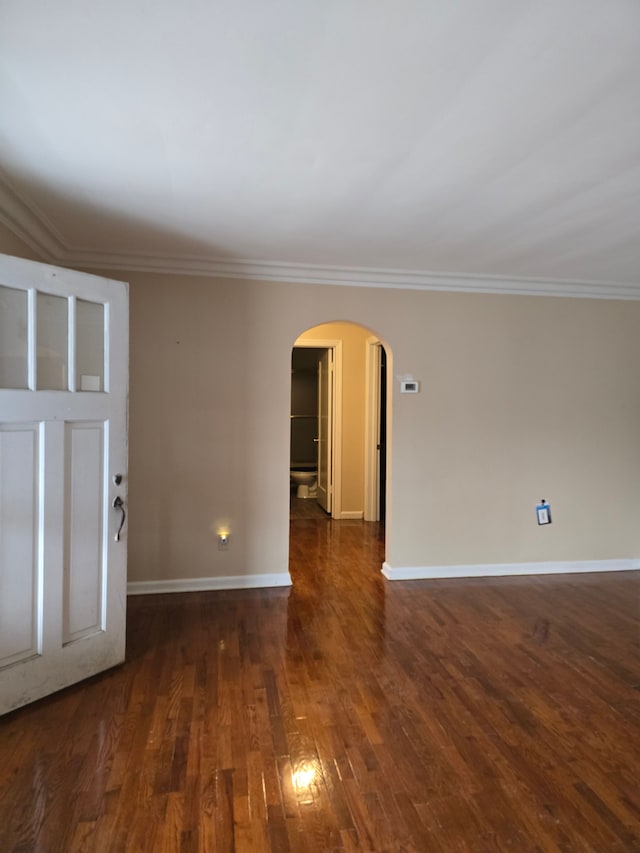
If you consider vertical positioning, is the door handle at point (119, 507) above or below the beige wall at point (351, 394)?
below

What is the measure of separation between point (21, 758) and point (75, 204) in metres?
2.72

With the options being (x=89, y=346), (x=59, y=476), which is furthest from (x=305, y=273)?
(x=59, y=476)

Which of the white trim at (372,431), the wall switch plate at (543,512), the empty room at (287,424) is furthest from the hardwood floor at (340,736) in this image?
the white trim at (372,431)

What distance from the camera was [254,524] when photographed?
4.07m

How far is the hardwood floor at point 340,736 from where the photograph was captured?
1.76m

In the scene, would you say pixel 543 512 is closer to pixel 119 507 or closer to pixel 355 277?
pixel 355 277

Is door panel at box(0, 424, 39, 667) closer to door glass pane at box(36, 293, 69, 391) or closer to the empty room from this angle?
the empty room

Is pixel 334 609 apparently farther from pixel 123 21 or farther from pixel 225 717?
pixel 123 21

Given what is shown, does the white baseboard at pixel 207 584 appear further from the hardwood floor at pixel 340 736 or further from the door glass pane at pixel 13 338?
the door glass pane at pixel 13 338

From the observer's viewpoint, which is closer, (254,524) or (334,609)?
(334,609)

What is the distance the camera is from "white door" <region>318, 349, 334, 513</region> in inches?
264

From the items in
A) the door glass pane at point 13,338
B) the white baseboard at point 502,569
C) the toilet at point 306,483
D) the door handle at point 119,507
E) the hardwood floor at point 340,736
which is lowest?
the hardwood floor at point 340,736

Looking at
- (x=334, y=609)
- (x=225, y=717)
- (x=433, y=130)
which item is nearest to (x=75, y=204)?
(x=433, y=130)

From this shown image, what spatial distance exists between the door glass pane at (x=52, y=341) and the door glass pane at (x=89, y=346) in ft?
0.22
